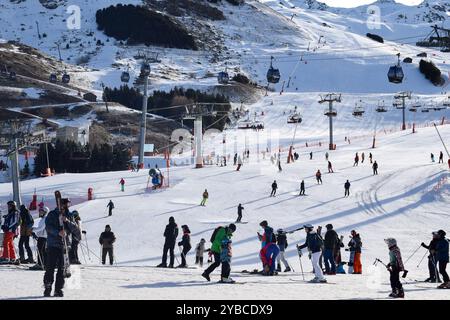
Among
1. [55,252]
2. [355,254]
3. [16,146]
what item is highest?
[16,146]

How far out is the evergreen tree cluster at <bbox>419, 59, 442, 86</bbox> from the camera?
116 metres

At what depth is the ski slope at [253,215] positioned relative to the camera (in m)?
12.6

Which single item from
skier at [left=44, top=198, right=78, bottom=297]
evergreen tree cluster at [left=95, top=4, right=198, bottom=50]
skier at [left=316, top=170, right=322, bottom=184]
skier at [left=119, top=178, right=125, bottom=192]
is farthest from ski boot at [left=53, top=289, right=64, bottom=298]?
evergreen tree cluster at [left=95, top=4, right=198, bottom=50]

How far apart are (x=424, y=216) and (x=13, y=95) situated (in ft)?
210

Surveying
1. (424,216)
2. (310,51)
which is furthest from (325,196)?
(310,51)

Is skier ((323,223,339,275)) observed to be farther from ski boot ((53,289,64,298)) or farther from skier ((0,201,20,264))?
ski boot ((53,289,64,298))

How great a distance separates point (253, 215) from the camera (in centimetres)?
3241

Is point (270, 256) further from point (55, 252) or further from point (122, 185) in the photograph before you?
point (122, 185)

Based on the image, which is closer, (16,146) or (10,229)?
(10,229)

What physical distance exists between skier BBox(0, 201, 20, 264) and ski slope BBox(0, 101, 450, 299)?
797mm

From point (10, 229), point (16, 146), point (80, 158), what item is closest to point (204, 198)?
point (16, 146)

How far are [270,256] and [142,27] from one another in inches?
5294

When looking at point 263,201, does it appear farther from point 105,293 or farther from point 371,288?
point 105,293

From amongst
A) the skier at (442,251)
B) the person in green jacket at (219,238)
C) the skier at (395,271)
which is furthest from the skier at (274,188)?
the skier at (395,271)
